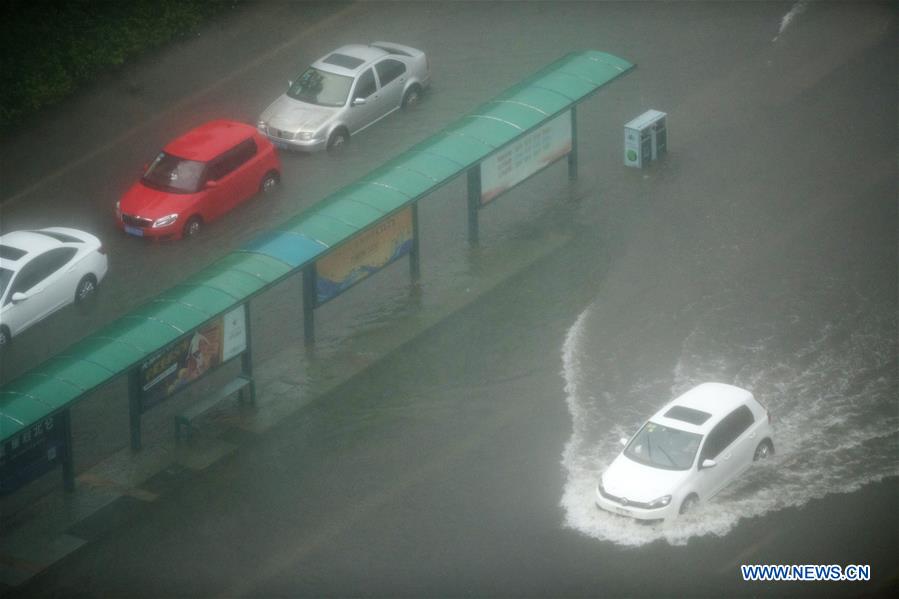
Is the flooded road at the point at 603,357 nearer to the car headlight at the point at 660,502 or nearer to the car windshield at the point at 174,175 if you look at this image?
the car headlight at the point at 660,502

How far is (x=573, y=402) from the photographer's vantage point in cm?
2444

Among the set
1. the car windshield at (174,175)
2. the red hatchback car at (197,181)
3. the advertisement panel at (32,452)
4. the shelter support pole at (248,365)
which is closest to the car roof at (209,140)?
the red hatchback car at (197,181)

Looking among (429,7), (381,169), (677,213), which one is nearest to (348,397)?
(381,169)

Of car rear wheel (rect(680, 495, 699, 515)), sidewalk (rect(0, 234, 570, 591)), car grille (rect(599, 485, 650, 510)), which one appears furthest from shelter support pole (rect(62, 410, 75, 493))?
car rear wheel (rect(680, 495, 699, 515))

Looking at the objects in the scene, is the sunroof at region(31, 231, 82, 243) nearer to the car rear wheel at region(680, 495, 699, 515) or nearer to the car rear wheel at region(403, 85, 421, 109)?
the car rear wheel at region(403, 85, 421, 109)

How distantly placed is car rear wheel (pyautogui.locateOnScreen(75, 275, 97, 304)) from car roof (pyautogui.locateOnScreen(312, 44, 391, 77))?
8057 millimetres

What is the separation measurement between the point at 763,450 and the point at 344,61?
15.0 meters

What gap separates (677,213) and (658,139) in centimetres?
238

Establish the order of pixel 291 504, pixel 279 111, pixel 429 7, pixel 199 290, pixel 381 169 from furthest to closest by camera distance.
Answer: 1. pixel 429 7
2. pixel 279 111
3. pixel 381 169
4. pixel 199 290
5. pixel 291 504

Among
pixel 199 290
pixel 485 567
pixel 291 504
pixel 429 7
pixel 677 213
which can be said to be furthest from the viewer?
pixel 429 7

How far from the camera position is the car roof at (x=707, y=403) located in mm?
21922

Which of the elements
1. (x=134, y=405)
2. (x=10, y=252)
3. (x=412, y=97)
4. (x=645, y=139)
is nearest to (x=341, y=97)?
(x=412, y=97)

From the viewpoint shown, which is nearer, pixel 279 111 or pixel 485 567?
pixel 485 567

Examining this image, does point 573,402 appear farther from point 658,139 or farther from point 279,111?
point 279,111
